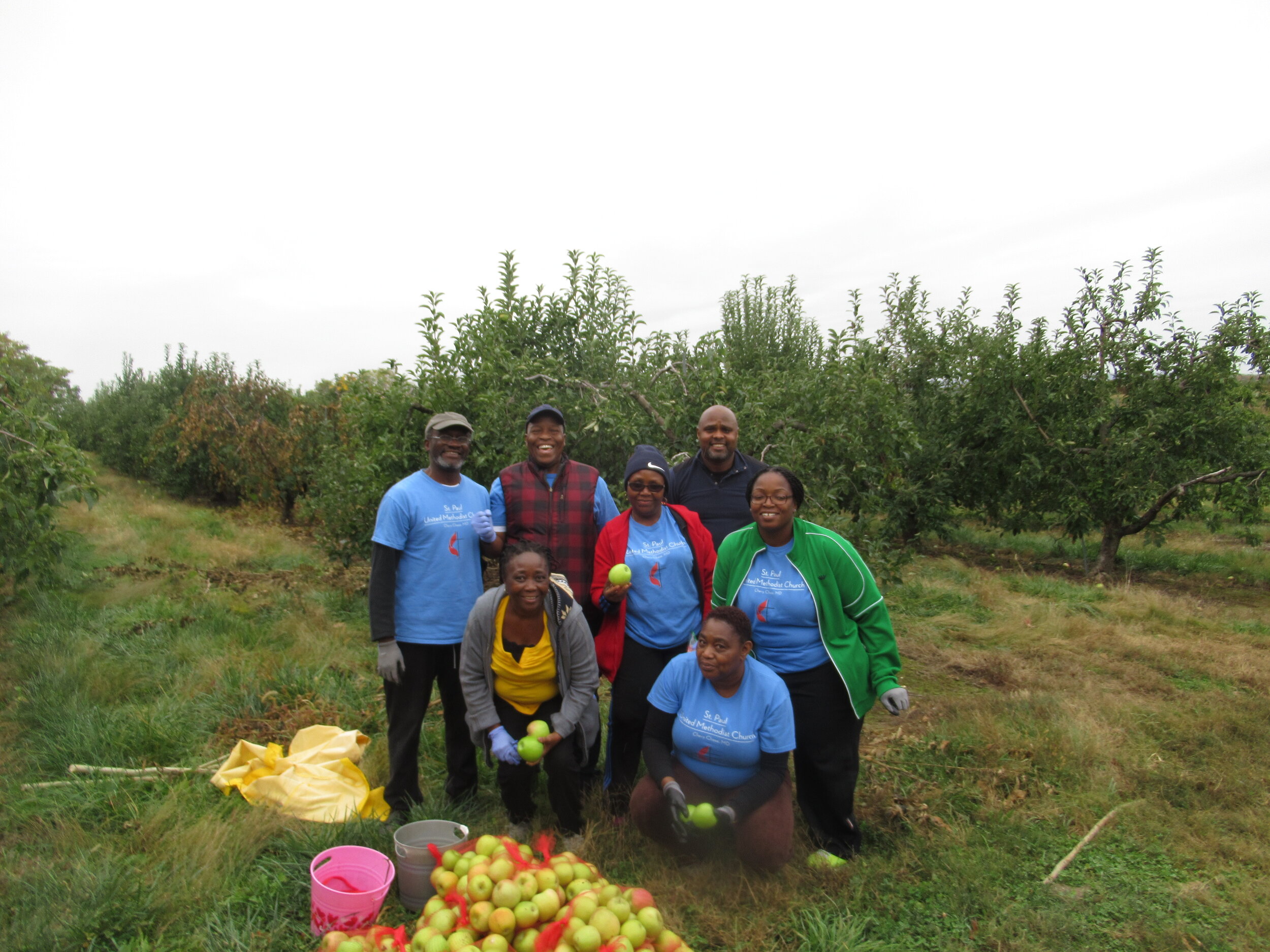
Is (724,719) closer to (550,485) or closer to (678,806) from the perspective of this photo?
(678,806)

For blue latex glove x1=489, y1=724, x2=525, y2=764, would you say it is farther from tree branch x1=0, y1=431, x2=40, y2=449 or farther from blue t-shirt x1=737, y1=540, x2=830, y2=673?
tree branch x1=0, y1=431, x2=40, y2=449

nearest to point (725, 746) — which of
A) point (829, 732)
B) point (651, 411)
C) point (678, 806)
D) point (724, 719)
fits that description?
point (724, 719)

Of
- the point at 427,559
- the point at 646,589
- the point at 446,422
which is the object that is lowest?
the point at 646,589

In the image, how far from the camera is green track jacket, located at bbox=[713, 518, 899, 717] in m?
3.32

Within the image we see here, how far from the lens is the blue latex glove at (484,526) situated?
368cm

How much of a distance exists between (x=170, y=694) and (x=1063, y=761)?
18.8 feet

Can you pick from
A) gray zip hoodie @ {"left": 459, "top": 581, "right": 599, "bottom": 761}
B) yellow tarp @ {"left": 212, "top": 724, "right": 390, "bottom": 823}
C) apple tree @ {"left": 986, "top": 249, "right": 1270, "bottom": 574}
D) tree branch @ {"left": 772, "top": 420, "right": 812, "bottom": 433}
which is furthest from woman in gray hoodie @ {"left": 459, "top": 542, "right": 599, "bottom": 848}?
apple tree @ {"left": 986, "top": 249, "right": 1270, "bottom": 574}

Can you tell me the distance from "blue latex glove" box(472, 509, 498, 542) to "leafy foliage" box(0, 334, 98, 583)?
131 inches

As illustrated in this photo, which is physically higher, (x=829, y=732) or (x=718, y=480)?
(x=718, y=480)

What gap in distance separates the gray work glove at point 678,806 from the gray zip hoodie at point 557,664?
472 millimetres

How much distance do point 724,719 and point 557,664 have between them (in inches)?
31.8

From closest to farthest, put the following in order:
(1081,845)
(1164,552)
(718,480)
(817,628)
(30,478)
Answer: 1. (817,628)
2. (1081,845)
3. (718,480)
4. (30,478)
5. (1164,552)

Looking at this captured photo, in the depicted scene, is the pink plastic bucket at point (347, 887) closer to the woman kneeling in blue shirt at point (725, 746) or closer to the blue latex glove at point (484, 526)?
the woman kneeling in blue shirt at point (725, 746)

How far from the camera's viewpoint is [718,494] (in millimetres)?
3980
